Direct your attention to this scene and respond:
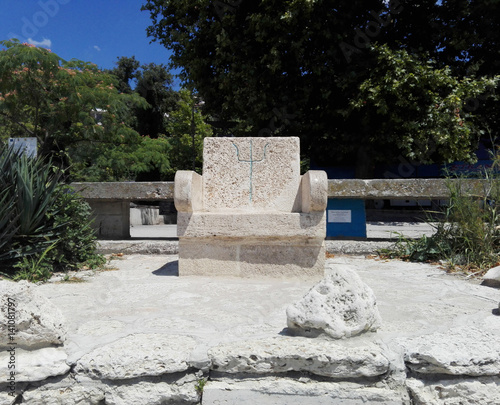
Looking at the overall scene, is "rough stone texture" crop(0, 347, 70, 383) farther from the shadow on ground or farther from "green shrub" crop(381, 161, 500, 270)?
"green shrub" crop(381, 161, 500, 270)

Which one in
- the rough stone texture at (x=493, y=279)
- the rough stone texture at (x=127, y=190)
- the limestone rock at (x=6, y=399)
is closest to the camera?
the limestone rock at (x=6, y=399)

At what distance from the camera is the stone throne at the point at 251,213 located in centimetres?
306

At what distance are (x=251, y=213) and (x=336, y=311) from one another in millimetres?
1550

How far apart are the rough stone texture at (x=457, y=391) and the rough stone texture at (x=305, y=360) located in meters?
0.17

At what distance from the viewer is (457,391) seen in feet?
4.98

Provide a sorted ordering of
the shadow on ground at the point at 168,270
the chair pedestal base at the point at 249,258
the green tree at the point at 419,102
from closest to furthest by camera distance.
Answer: the chair pedestal base at the point at 249,258 < the shadow on ground at the point at 168,270 < the green tree at the point at 419,102

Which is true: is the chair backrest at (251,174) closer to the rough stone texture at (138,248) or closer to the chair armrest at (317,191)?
the chair armrest at (317,191)

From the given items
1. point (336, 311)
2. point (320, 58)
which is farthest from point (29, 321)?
point (320, 58)

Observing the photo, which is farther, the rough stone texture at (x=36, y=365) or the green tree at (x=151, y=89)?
the green tree at (x=151, y=89)

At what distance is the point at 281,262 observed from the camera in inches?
126

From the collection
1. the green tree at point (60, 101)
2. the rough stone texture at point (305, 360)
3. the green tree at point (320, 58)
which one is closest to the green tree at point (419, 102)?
the green tree at point (320, 58)

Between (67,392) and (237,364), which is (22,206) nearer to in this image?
(67,392)

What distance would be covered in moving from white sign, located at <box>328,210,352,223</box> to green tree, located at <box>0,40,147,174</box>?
21.8 ft

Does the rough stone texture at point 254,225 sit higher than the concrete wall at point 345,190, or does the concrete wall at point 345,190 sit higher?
the concrete wall at point 345,190
